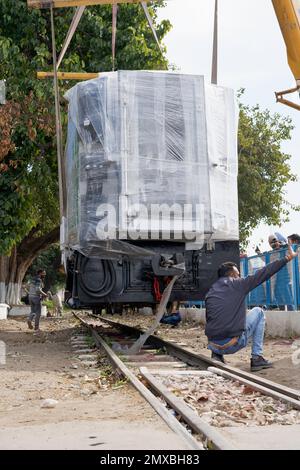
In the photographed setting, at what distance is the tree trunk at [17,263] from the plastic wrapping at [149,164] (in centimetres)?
1924

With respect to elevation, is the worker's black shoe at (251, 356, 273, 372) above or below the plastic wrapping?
below

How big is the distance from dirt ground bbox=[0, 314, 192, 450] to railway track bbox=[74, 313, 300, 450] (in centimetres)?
12

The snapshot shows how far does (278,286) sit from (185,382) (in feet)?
23.6

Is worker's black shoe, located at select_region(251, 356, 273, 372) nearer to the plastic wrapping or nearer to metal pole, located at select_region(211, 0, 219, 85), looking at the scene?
the plastic wrapping

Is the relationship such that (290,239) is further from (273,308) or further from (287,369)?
(273,308)

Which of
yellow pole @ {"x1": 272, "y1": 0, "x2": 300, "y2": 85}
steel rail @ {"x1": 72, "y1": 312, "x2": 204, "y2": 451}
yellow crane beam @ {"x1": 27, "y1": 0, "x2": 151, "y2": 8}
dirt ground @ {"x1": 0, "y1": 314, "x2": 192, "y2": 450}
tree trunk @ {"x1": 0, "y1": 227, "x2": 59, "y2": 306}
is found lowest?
dirt ground @ {"x1": 0, "y1": 314, "x2": 192, "y2": 450}

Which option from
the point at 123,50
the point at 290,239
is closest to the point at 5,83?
the point at 123,50

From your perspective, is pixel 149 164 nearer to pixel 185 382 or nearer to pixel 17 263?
pixel 185 382

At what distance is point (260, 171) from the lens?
1176 inches

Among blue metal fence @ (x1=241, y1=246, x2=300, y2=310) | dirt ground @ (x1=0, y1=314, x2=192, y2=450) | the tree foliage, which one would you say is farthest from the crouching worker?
the tree foliage

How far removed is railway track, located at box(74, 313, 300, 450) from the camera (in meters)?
4.40

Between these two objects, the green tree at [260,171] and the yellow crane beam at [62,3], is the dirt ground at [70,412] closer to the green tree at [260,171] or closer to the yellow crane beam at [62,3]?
the yellow crane beam at [62,3]

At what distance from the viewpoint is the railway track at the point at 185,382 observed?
4.40m

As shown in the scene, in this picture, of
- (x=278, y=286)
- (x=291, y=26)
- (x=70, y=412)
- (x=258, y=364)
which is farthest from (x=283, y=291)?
(x=70, y=412)
